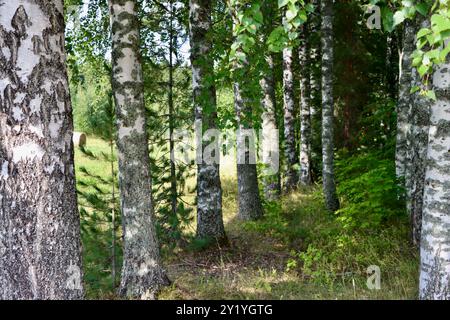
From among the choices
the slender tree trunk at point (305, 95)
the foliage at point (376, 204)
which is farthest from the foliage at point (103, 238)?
the slender tree trunk at point (305, 95)

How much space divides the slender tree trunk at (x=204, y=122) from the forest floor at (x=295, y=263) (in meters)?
0.48

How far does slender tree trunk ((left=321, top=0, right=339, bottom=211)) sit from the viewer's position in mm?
10070

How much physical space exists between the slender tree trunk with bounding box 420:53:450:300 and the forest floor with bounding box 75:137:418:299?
42.9 inches

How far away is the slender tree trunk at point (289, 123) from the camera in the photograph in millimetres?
13078

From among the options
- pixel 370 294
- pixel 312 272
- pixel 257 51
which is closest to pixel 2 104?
pixel 257 51

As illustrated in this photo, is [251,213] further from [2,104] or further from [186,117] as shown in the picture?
[2,104]

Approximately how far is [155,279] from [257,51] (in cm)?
357

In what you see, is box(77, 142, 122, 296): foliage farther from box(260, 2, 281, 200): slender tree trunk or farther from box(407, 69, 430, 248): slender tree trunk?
box(260, 2, 281, 200): slender tree trunk

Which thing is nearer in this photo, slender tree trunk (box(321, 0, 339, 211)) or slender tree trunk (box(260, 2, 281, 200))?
slender tree trunk (box(321, 0, 339, 211))

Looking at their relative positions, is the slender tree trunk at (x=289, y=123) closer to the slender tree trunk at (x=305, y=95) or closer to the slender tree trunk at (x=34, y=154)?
the slender tree trunk at (x=305, y=95)

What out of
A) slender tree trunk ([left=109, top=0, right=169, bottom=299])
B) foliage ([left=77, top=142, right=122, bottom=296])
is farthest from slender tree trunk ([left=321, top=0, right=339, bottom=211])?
slender tree trunk ([left=109, top=0, right=169, bottom=299])

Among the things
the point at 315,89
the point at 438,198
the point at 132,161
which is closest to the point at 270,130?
the point at 315,89

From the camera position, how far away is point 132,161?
5.32 metres

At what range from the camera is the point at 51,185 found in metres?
3.04
